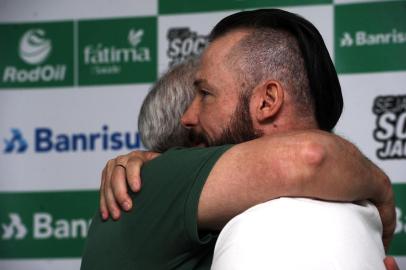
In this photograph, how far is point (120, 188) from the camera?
105 cm

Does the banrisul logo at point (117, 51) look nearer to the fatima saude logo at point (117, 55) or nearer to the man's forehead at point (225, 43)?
the fatima saude logo at point (117, 55)

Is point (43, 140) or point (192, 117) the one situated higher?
point (192, 117)

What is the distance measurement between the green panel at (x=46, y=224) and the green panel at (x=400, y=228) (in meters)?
1.03

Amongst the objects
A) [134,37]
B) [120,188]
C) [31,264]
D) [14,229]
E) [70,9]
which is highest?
[70,9]

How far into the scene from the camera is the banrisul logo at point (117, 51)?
242cm

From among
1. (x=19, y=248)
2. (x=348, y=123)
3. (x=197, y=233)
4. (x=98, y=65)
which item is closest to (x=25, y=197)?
(x=19, y=248)

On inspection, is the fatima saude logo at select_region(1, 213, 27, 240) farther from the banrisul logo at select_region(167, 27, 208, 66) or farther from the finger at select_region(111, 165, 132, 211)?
the finger at select_region(111, 165, 132, 211)

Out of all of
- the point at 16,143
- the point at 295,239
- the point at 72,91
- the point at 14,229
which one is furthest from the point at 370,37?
the point at 295,239

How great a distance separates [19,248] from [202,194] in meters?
1.66

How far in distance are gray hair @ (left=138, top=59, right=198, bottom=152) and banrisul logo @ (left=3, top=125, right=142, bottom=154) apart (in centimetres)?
92

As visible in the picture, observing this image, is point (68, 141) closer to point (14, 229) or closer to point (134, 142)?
point (134, 142)

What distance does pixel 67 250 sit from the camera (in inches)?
95.0

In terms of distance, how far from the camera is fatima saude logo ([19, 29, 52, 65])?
8.14ft

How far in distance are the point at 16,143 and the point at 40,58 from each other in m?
0.32
